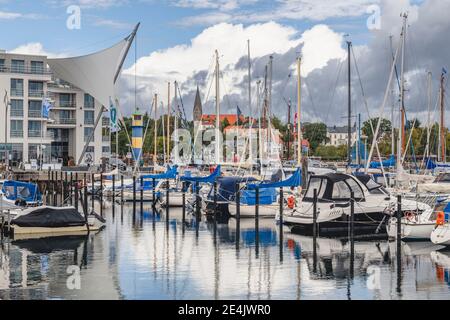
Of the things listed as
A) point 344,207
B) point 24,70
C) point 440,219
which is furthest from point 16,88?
point 440,219

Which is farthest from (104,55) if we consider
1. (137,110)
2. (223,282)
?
(223,282)

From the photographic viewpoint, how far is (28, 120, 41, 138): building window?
89062 millimetres

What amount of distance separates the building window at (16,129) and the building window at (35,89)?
389 cm

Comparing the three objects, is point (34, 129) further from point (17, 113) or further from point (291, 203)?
point (291, 203)

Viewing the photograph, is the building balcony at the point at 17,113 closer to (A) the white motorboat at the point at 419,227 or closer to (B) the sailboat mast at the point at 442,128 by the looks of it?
(B) the sailboat mast at the point at 442,128

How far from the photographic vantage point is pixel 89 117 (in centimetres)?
9862

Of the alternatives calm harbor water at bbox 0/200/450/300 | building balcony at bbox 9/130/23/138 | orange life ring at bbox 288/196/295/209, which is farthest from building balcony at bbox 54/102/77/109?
calm harbor water at bbox 0/200/450/300

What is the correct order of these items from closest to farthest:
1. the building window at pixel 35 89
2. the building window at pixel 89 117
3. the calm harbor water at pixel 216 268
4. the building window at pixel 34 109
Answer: the calm harbor water at pixel 216 268
the building window at pixel 34 109
the building window at pixel 35 89
the building window at pixel 89 117

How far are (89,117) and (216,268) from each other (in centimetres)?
7451

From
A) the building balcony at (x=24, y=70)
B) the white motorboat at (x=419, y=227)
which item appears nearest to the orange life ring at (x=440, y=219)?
the white motorboat at (x=419, y=227)

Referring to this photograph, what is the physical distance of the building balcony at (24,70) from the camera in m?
88.7

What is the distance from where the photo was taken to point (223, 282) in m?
24.2

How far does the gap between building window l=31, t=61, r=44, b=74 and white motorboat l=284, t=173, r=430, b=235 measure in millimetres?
59876

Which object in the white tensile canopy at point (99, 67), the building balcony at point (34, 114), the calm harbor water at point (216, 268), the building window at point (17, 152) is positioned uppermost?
the white tensile canopy at point (99, 67)
